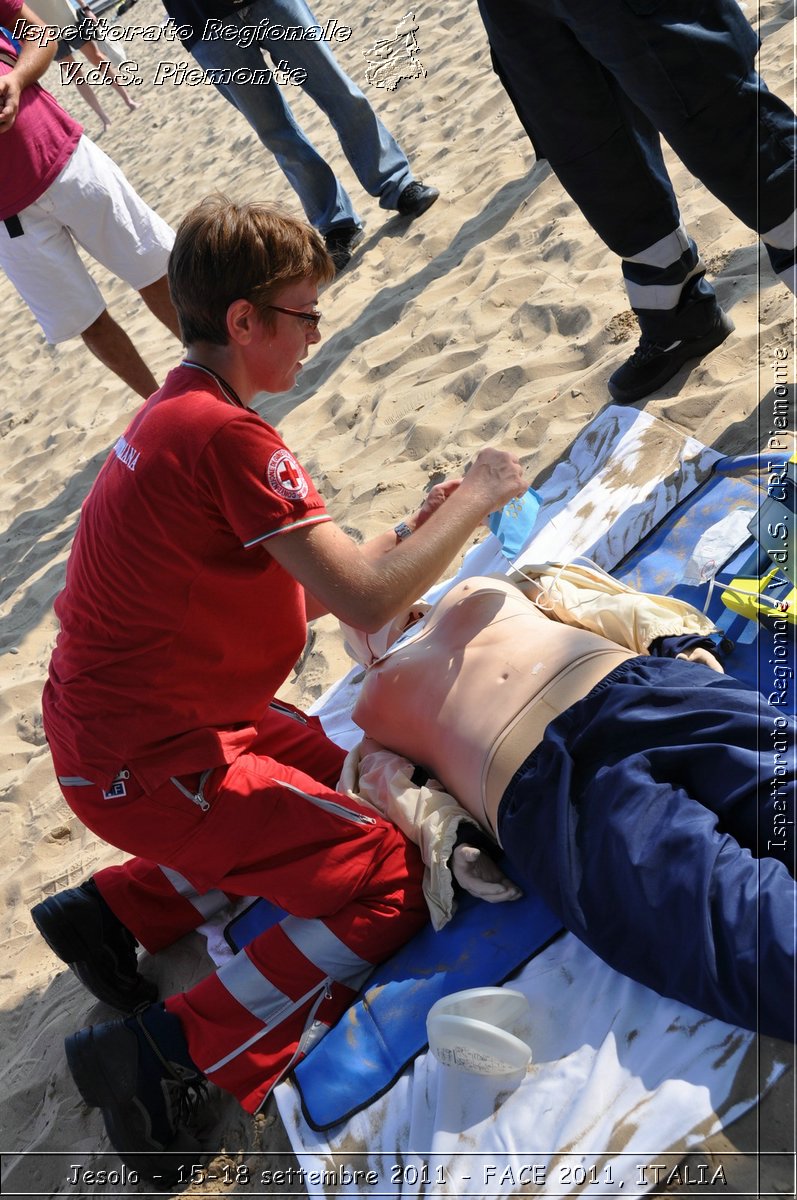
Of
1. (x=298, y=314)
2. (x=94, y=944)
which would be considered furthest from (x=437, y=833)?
(x=298, y=314)

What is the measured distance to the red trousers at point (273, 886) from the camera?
223 centimetres

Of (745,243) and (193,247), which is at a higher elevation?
(193,247)

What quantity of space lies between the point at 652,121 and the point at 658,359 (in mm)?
702

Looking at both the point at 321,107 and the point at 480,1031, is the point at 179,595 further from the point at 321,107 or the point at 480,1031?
the point at 321,107

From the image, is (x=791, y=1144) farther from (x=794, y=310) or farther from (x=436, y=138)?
(x=436, y=138)

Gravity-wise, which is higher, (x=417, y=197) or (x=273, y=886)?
(x=417, y=197)

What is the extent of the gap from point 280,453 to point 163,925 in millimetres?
1351

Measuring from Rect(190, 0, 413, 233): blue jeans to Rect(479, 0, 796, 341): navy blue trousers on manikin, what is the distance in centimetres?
207

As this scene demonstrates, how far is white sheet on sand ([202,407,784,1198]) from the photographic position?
5.54ft

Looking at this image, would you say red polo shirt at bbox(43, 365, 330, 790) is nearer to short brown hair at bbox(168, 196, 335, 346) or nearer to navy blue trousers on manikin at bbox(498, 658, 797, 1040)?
short brown hair at bbox(168, 196, 335, 346)

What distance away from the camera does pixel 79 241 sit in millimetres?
4223

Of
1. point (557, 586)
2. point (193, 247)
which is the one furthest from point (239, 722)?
point (193, 247)

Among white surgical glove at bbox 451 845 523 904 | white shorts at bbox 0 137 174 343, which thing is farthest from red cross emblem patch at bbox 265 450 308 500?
white shorts at bbox 0 137 174 343

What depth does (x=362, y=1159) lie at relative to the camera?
1.99m
